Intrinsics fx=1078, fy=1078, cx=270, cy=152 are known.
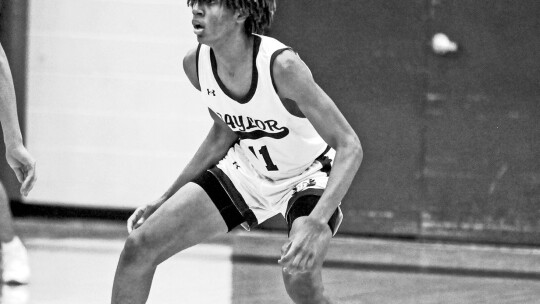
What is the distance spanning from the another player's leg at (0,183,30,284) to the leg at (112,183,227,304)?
1.99 m

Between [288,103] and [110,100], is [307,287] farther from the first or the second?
[110,100]

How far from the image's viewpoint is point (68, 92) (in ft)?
26.3

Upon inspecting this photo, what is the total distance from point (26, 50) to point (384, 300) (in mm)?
3721

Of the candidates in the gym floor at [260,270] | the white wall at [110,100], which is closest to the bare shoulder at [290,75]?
the gym floor at [260,270]

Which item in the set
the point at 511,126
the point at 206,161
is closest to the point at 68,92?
the point at 511,126

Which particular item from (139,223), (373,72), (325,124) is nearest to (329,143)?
(325,124)

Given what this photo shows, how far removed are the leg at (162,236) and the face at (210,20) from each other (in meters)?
0.56

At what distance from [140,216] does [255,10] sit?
34.3 inches

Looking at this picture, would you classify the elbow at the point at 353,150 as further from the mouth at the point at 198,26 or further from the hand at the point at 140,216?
the hand at the point at 140,216

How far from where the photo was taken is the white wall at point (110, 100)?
25.9 feet

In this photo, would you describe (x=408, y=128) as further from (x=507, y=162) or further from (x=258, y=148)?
(x=258, y=148)

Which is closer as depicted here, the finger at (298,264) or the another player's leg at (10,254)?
the finger at (298,264)

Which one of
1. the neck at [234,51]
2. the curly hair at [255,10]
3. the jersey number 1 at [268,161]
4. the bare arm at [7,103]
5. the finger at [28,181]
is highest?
the curly hair at [255,10]

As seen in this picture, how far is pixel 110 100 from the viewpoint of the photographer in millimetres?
7977
